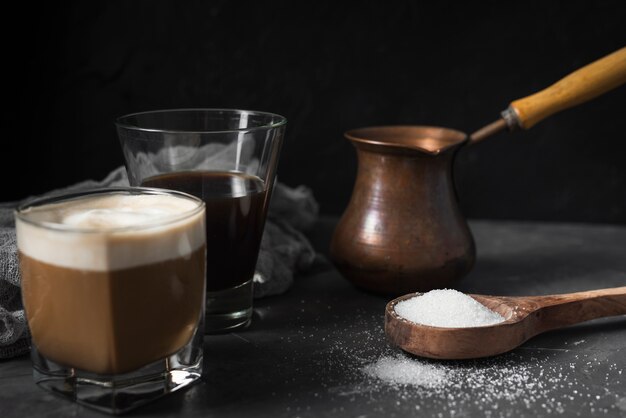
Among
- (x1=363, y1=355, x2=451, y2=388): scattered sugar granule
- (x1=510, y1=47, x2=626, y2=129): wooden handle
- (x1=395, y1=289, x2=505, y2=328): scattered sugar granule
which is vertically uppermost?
(x1=510, y1=47, x2=626, y2=129): wooden handle

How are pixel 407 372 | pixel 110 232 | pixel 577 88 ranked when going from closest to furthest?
pixel 110 232
pixel 407 372
pixel 577 88

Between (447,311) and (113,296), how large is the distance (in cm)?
36

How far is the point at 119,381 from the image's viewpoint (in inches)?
29.5

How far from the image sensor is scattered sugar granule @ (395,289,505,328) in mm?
860

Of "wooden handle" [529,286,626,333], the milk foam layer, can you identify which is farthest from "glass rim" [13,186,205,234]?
"wooden handle" [529,286,626,333]

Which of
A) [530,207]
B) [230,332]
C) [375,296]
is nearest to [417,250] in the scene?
[375,296]

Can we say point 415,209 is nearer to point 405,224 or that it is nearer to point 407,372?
point 405,224

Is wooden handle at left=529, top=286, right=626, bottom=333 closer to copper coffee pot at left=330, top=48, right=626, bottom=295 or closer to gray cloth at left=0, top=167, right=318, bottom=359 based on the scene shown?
copper coffee pot at left=330, top=48, right=626, bottom=295

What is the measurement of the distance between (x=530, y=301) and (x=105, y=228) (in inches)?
18.9

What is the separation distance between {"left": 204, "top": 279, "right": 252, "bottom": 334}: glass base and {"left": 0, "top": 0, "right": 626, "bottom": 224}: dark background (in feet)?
1.71

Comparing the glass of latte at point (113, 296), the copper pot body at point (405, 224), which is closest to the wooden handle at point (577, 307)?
the copper pot body at point (405, 224)

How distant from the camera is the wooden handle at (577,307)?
915 millimetres

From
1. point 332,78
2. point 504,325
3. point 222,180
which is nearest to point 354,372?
point 504,325

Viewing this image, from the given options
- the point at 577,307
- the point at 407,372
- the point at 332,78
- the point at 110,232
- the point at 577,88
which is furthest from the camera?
the point at 332,78
